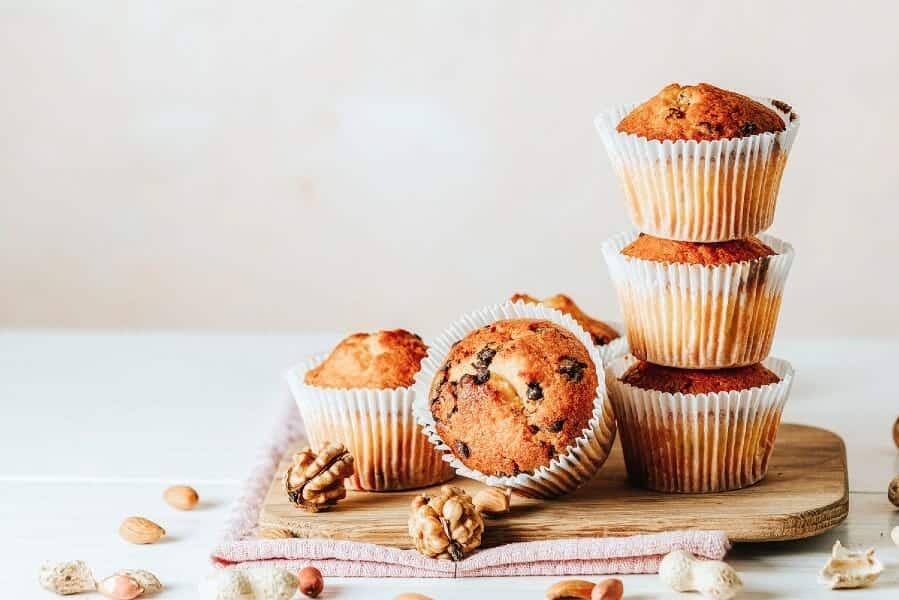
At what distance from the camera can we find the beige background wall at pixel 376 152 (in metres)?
3.73

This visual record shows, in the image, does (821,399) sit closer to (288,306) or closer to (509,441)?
(509,441)

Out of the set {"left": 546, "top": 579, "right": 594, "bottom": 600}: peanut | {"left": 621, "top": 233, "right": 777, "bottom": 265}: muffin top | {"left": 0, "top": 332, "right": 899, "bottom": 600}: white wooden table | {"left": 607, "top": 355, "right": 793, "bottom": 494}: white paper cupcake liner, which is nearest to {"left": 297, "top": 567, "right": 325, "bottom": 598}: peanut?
{"left": 0, "top": 332, "right": 899, "bottom": 600}: white wooden table

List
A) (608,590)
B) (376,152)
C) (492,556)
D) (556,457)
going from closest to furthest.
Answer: (608,590), (492,556), (556,457), (376,152)

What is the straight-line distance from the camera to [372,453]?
1.92 m

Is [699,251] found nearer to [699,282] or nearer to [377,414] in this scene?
[699,282]

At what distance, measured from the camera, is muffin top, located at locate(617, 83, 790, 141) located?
176 centimetres

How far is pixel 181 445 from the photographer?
7.38 feet

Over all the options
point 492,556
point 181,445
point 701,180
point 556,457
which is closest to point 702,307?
point 701,180

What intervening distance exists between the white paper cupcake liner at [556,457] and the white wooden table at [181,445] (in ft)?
0.55

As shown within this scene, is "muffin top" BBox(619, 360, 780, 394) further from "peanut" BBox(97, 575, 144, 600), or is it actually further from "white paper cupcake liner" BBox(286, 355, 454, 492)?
"peanut" BBox(97, 575, 144, 600)

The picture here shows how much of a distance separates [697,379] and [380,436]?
1.51ft

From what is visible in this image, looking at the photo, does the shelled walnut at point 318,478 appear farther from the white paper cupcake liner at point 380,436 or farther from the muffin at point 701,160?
the muffin at point 701,160

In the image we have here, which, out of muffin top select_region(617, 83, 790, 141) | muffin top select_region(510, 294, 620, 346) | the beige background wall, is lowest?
muffin top select_region(510, 294, 620, 346)

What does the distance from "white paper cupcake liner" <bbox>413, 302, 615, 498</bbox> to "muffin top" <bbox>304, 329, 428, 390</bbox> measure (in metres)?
0.03
